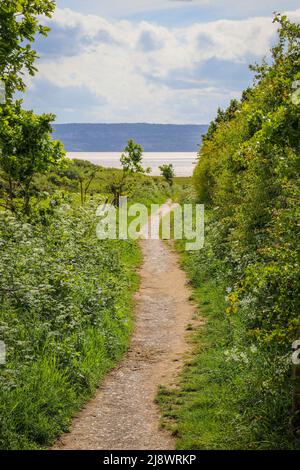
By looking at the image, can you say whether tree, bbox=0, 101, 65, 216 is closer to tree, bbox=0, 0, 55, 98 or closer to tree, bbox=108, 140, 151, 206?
tree, bbox=0, 0, 55, 98

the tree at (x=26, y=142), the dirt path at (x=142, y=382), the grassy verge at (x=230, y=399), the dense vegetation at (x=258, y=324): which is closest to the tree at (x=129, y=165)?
the dirt path at (x=142, y=382)

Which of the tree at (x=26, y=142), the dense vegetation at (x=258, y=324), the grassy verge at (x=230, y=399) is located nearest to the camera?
the dense vegetation at (x=258, y=324)

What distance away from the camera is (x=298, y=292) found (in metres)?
7.17

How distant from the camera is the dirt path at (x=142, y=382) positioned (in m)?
8.79

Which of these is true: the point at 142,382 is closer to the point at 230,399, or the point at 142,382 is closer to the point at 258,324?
the point at 230,399

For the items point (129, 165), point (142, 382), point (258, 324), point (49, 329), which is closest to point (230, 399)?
point (142, 382)

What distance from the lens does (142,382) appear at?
11.5 m

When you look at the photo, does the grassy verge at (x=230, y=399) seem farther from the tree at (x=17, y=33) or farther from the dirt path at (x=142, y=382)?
the tree at (x=17, y=33)

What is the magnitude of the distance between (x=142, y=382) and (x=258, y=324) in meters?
3.29

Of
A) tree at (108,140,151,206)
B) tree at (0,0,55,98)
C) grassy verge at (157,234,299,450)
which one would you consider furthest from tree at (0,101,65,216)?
tree at (108,140,151,206)

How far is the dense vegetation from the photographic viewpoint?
7.23 m

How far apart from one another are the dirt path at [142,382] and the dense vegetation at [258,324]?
1.40 feet
